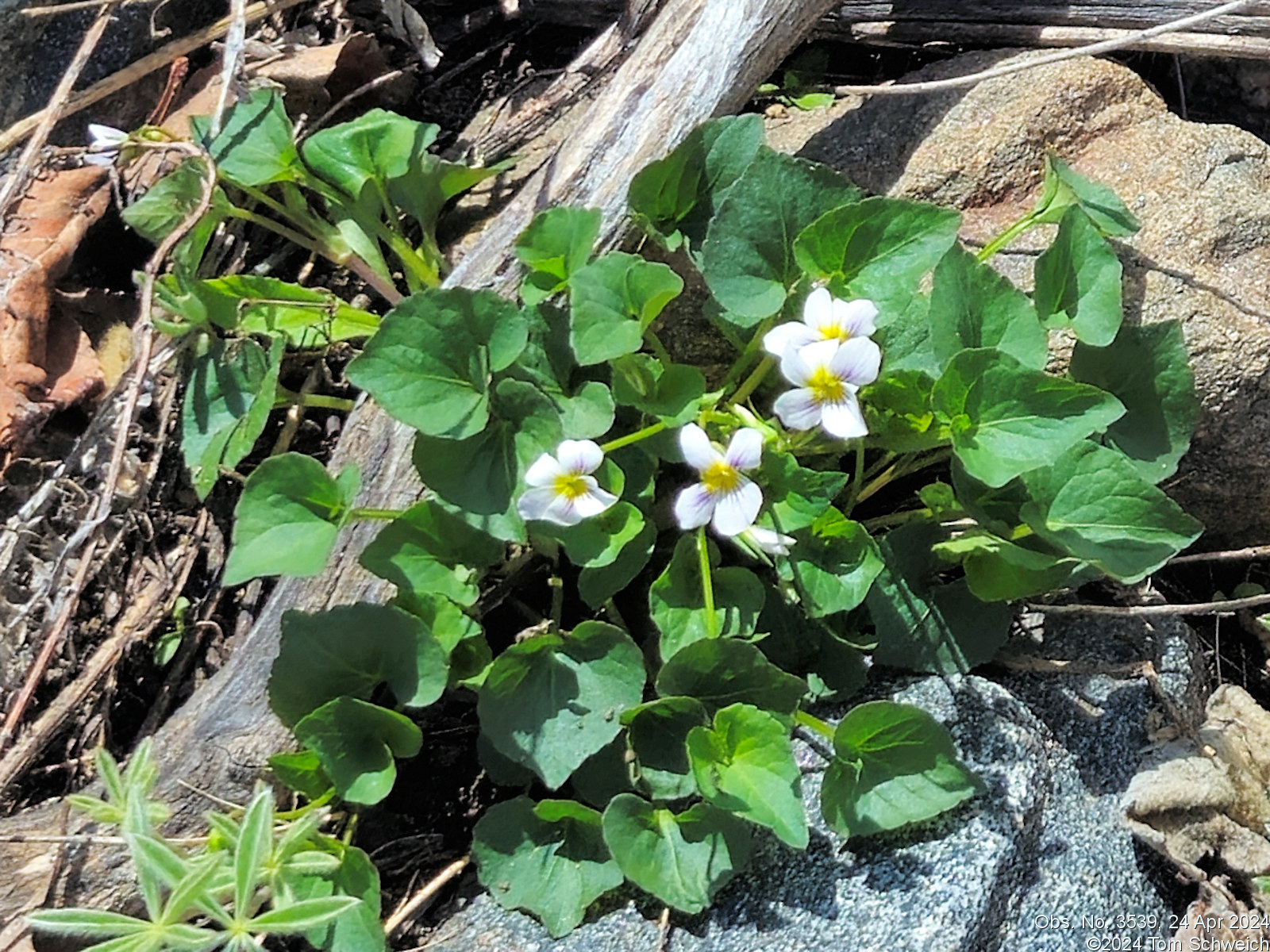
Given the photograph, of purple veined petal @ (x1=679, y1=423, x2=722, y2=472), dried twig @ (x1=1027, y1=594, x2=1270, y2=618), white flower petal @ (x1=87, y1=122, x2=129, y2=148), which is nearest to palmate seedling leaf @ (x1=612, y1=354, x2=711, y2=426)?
purple veined petal @ (x1=679, y1=423, x2=722, y2=472)

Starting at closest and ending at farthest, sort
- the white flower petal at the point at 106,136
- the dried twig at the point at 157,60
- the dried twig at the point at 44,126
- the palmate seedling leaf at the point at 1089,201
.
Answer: the palmate seedling leaf at the point at 1089,201, the dried twig at the point at 44,126, the white flower petal at the point at 106,136, the dried twig at the point at 157,60

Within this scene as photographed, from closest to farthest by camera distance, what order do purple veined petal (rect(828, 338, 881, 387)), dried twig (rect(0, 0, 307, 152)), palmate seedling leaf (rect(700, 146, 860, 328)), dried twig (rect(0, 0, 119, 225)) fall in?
purple veined petal (rect(828, 338, 881, 387)) < palmate seedling leaf (rect(700, 146, 860, 328)) < dried twig (rect(0, 0, 119, 225)) < dried twig (rect(0, 0, 307, 152))

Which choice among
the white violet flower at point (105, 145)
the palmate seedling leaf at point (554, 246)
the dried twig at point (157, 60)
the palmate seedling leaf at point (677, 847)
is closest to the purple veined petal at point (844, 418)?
the palmate seedling leaf at point (554, 246)

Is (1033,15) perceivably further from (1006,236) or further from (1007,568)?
(1007,568)

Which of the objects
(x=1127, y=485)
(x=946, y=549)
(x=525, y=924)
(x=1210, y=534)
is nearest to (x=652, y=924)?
(x=525, y=924)

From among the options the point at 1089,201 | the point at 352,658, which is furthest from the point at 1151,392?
the point at 352,658

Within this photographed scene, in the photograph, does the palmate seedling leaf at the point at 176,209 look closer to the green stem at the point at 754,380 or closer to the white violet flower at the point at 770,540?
the green stem at the point at 754,380

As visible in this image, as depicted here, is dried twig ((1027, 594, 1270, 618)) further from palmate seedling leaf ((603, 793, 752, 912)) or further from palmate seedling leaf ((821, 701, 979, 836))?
palmate seedling leaf ((603, 793, 752, 912))
